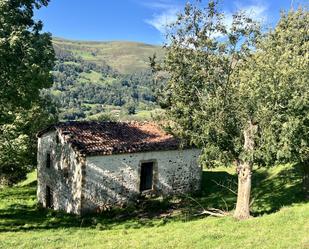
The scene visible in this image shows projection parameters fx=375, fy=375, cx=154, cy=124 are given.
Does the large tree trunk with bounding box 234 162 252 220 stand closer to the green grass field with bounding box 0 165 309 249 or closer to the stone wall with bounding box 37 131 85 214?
the green grass field with bounding box 0 165 309 249

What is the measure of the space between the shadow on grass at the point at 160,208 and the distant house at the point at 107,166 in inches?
38.7

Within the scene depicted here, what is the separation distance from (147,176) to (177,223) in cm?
782

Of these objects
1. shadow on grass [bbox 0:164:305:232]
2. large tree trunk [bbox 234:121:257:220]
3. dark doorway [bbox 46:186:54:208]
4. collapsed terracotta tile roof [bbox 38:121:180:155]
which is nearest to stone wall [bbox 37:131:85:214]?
dark doorway [bbox 46:186:54:208]

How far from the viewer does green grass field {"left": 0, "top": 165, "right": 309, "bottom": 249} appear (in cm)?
1420

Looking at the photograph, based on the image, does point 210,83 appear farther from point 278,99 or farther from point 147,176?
point 147,176

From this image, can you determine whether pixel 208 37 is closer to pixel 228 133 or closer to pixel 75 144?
pixel 228 133

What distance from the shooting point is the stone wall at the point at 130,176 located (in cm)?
2408

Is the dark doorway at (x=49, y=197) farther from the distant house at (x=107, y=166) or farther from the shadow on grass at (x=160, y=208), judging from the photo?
the shadow on grass at (x=160, y=208)

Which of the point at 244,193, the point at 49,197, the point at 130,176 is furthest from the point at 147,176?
the point at 244,193

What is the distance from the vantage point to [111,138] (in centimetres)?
2653

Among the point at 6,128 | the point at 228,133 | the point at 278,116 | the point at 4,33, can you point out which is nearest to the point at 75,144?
the point at 6,128

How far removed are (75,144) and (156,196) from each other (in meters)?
7.18

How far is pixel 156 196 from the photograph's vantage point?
27.2 meters

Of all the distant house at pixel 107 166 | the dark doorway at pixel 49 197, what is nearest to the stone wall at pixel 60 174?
the distant house at pixel 107 166
